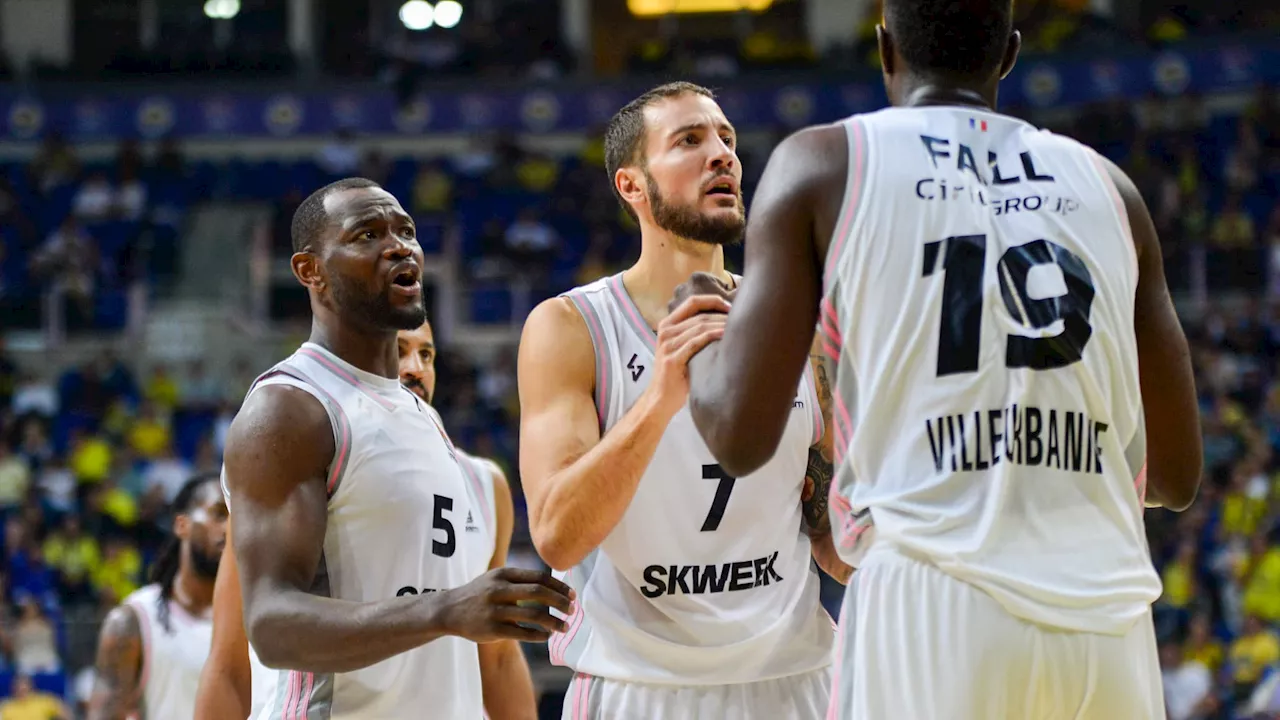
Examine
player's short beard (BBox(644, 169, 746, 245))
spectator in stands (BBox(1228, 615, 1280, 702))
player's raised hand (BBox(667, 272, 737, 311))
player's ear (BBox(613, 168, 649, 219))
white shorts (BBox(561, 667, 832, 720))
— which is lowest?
spectator in stands (BBox(1228, 615, 1280, 702))

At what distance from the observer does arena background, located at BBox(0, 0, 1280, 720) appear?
50.9ft

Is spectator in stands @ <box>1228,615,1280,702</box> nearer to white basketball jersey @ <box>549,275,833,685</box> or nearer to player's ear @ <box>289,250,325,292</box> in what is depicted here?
white basketball jersey @ <box>549,275,833,685</box>

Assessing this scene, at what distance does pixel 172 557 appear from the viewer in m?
6.73

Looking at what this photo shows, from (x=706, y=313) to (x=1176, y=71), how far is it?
Result: 17.5 m

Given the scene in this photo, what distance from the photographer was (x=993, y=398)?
2.70 metres

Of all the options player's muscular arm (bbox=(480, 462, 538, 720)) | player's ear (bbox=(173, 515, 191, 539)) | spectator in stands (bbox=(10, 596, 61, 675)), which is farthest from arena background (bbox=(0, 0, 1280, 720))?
player's muscular arm (bbox=(480, 462, 538, 720))

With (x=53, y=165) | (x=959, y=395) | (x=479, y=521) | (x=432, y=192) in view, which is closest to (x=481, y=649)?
(x=479, y=521)

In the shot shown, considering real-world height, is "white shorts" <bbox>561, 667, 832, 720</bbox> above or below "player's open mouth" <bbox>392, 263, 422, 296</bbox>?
below

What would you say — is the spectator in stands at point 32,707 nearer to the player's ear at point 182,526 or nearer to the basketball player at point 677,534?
the player's ear at point 182,526

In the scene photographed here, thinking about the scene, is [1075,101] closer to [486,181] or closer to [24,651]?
[486,181]

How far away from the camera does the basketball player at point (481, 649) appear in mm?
4340

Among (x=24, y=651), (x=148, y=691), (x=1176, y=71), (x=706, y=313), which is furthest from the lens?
(x=1176, y=71)

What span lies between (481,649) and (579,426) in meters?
1.20

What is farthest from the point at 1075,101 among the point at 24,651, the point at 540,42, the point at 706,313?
the point at 706,313
